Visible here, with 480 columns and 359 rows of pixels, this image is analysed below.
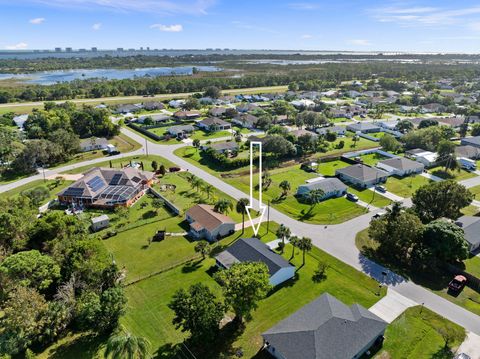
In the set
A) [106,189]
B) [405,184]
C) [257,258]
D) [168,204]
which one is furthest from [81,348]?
[405,184]

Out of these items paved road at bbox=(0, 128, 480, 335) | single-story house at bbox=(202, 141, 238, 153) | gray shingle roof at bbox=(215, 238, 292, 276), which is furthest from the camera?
single-story house at bbox=(202, 141, 238, 153)

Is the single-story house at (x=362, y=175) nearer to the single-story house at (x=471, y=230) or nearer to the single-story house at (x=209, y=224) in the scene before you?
the single-story house at (x=471, y=230)

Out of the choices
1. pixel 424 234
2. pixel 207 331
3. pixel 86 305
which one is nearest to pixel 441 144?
pixel 424 234

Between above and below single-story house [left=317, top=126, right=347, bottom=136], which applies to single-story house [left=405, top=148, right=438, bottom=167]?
below

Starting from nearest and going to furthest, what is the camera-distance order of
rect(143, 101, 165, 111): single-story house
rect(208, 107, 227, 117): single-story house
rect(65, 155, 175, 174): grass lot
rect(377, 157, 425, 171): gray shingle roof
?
rect(377, 157, 425, 171): gray shingle roof, rect(65, 155, 175, 174): grass lot, rect(208, 107, 227, 117): single-story house, rect(143, 101, 165, 111): single-story house

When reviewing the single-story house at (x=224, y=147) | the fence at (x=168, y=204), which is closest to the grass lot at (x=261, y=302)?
the fence at (x=168, y=204)

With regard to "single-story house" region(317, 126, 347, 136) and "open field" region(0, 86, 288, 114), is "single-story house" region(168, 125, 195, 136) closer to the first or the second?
"single-story house" region(317, 126, 347, 136)

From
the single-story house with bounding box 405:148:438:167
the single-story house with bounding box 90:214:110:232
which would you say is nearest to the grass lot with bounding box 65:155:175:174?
the single-story house with bounding box 90:214:110:232

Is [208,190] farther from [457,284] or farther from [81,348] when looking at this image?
[457,284]
